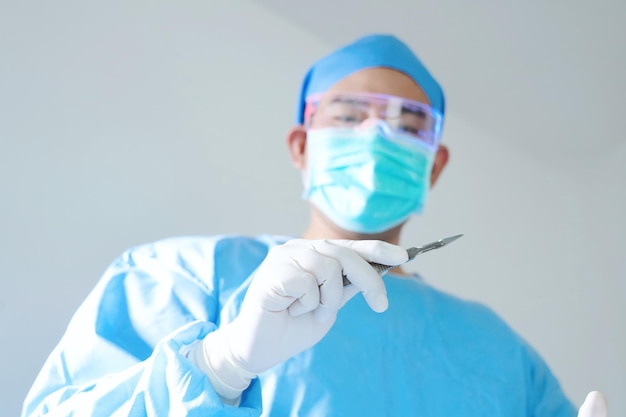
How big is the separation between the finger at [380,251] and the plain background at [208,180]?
855 millimetres

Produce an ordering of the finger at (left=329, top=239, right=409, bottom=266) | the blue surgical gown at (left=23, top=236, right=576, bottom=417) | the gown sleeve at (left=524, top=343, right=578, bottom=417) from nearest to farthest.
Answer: the finger at (left=329, top=239, right=409, bottom=266), the blue surgical gown at (left=23, top=236, right=576, bottom=417), the gown sleeve at (left=524, top=343, right=578, bottom=417)

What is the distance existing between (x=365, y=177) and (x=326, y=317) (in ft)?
1.58

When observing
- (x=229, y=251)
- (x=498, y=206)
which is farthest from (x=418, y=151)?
(x=498, y=206)

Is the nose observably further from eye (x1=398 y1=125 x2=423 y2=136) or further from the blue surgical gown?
the blue surgical gown

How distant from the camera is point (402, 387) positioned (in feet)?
3.96

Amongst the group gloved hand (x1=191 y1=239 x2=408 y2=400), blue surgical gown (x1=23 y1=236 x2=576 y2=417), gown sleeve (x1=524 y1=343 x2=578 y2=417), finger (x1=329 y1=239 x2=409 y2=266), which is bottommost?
gown sleeve (x1=524 y1=343 x2=578 y2=417)

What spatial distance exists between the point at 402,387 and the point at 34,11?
47.3 inches

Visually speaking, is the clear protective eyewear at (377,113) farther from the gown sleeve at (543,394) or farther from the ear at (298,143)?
the gown sleeve at (543,394)

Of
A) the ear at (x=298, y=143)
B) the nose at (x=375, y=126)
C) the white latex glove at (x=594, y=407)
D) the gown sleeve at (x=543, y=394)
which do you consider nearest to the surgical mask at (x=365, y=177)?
the nose at (x=375, y=126)

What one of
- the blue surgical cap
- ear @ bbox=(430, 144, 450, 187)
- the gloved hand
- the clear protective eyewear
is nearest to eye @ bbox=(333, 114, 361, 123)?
the clear protective eyewear

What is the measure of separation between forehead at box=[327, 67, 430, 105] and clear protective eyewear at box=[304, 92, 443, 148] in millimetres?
31

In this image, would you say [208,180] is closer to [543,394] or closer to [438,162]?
[438,162]

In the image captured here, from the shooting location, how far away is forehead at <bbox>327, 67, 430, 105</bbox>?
1515 mm

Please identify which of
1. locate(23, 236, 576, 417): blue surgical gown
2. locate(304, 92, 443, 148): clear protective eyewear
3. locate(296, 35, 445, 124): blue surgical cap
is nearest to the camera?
locate(23, 236, 576, 417): blue surgical gown
